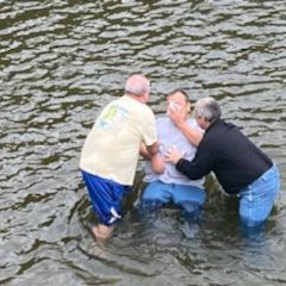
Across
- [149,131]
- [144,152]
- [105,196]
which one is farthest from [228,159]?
[105,196]

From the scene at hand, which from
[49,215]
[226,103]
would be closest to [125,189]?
[49,215]

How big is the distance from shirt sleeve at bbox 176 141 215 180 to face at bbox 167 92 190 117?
0.76m

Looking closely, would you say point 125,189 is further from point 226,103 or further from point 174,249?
point 226,103

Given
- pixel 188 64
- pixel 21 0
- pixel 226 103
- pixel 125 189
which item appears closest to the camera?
pixel 125 189

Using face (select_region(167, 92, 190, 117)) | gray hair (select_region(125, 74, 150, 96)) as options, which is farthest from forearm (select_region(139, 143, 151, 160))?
gray hair (select_region(125, 74, 150, 96))

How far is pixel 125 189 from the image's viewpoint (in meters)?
13.3

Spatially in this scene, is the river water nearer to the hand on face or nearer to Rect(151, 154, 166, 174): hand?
Rect(151, 154, 166, 174): hand

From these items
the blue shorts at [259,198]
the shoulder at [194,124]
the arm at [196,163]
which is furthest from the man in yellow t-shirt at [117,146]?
the blue shorts at [259,198]

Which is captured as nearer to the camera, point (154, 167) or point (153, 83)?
point (154, 167)

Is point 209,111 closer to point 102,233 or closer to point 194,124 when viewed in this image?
point 194,124

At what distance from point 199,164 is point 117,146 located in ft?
4.27

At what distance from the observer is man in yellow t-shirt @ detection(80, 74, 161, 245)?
510 inches

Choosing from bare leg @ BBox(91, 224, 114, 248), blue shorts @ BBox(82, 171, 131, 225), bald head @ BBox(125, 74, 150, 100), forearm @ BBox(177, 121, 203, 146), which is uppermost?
bald head @ BBox(125, 74, 150, 100)

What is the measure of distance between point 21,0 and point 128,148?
443 inches
